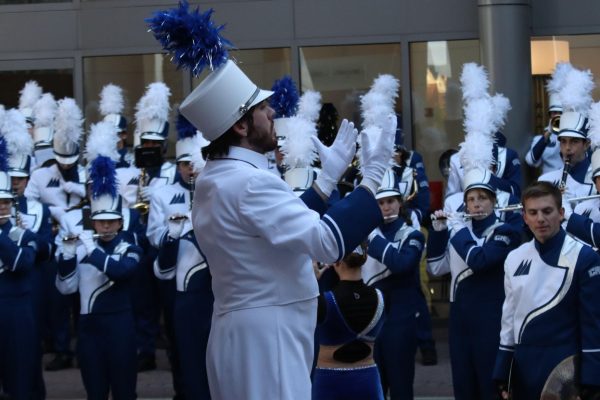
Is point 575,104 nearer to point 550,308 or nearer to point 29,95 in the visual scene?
point 550,308

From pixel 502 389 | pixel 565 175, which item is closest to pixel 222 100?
pixel 502 389

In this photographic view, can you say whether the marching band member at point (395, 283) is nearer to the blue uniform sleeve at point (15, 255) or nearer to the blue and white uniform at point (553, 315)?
the blue and white uniform at point (553, 315)

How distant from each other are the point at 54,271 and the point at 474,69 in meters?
3.76

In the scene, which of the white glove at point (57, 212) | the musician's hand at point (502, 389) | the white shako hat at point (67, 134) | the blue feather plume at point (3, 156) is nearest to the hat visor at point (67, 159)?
the white shako hat at point (67, 134)

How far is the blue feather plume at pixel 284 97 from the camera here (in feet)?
23.1

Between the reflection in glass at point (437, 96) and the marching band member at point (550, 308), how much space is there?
208 inches

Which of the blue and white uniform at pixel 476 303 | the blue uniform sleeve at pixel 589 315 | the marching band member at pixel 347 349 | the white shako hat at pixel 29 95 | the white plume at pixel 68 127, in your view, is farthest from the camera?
the white shako hat at pixel 29 95

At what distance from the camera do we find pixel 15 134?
9.71 metres

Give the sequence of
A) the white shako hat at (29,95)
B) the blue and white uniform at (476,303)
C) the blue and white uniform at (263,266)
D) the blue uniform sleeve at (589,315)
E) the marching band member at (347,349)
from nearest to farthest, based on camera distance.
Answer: the blue and white uniform at (263,266)
the blue uniform sleeve at (589,315)
the marching band member at (347,349)
the blue and white uniform at (476,303)
the white shako hat at (29,95)

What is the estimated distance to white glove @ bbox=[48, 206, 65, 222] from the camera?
985cm

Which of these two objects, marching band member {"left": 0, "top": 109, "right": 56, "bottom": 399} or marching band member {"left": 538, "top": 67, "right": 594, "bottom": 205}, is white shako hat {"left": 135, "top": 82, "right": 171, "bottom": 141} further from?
marching band member {"left": 538, "top": 67, "right": 594, "bottom": 205}

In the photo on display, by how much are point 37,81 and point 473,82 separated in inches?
184

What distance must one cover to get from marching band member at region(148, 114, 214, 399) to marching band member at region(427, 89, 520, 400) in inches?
66.1

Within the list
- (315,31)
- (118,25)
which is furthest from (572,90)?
(118,25)
